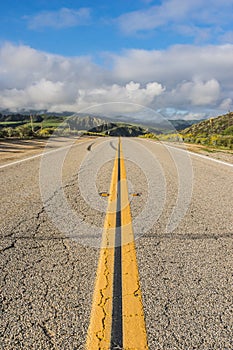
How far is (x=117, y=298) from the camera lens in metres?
2.34

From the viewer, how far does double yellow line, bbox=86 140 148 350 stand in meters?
1.89

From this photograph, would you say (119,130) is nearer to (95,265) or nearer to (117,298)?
(95,265)

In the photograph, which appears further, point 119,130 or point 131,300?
point 119,130

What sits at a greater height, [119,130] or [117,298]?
[119,130]

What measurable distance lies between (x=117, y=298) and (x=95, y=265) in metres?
0.58

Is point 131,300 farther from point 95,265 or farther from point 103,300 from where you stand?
point 95,265

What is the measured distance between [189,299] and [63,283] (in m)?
1.01

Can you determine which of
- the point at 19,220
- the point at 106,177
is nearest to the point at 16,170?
the point at 106,177

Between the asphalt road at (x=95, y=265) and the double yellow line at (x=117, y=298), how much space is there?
0.06 metres

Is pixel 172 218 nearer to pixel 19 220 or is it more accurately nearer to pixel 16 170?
pixel 19 220

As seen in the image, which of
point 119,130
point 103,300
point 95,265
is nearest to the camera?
point 103,300

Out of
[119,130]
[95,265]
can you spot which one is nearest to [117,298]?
[95,265]

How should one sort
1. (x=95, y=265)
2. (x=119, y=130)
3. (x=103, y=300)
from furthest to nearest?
(x=119, y=130) < (x=95, y=265) < (x=103, y=300)

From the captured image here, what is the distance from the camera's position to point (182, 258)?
3.05m
